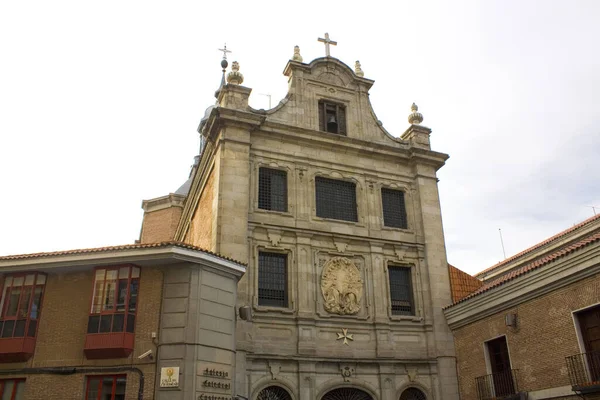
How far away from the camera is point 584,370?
16.2m

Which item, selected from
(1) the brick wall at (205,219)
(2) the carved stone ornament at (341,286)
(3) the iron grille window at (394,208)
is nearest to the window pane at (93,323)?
(1) the brick wall at (205,219)

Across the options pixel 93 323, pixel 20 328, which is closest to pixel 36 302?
pixel 20 328

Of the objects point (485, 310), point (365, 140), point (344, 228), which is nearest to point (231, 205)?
point (344, 228)

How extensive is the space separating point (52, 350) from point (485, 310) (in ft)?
46.8

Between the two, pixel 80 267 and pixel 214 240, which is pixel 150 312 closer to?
pixel 80 267

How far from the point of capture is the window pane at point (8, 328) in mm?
16344

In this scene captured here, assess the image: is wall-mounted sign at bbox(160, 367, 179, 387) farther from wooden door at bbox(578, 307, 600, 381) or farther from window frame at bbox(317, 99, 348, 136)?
window frame at bbox(317, 99, 348, 136)

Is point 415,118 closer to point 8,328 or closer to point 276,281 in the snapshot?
point 276,281

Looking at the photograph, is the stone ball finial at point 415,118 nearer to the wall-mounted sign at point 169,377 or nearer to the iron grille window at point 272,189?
the iron grille window at point 272,189

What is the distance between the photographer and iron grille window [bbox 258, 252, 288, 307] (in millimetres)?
20875

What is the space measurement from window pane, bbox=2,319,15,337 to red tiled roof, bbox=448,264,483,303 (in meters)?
15.9

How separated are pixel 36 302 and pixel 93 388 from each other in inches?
126

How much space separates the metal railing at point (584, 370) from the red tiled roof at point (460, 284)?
270 inches

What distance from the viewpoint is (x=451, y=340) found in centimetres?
2230
